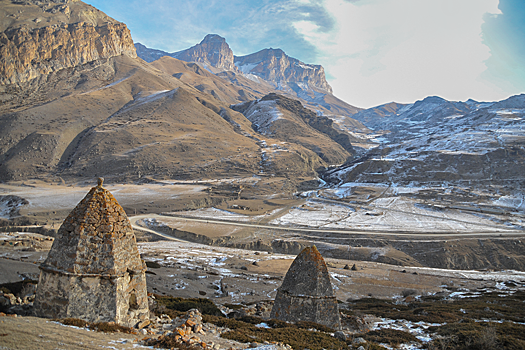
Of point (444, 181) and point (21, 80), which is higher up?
point (21, 80)

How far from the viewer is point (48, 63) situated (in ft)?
525

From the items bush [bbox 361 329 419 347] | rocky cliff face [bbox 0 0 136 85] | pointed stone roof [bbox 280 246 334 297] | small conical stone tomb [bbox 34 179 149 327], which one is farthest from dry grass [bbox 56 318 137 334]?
rocky cliff face [bbox 0 0 136 85]

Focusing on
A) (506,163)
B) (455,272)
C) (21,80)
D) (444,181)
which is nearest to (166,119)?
(21,80)

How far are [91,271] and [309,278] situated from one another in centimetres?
864

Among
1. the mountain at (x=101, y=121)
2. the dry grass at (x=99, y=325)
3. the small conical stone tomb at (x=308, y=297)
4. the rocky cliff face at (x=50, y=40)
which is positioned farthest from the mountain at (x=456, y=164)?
the rocky cliff face at (x=50, y=40)

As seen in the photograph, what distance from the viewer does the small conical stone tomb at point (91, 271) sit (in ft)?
25.9

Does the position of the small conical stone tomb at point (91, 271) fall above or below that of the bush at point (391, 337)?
above

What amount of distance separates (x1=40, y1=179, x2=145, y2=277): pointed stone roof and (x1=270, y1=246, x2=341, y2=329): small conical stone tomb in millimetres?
7209

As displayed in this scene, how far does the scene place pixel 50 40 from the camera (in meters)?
161

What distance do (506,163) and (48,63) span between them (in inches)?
8272

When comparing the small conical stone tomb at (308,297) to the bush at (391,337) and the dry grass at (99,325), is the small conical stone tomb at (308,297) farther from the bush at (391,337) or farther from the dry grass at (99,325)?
the dry grass at (99,325)

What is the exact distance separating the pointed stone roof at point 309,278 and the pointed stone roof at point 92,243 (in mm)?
7268

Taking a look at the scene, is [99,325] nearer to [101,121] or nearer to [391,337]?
[391,337]

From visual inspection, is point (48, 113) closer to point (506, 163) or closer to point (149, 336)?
point (149, 336)
